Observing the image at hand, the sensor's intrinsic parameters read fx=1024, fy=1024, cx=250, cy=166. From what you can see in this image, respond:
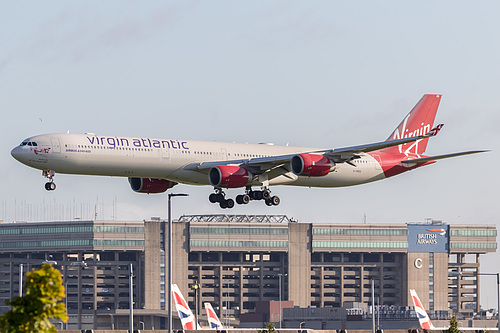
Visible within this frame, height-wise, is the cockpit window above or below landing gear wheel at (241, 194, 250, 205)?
above

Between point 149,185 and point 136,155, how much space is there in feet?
40.1

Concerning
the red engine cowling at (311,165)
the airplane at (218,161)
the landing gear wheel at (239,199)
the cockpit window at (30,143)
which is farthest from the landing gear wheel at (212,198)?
the cockpit window at (30,143)

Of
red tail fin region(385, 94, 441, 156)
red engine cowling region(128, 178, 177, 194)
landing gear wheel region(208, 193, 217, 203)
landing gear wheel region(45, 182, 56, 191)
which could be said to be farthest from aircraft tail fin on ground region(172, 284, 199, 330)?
red tail fin region(385, 94, 441, 156)

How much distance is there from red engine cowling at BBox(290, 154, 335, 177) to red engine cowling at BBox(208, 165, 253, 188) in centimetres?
473

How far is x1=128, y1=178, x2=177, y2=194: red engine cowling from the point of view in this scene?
4003 inches

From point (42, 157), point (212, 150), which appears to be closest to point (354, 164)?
point (212, 150)

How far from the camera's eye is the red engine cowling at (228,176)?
94125 millimetres

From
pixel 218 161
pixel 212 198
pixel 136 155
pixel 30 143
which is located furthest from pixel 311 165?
pixel 30 143

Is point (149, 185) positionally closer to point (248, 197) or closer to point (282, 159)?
Answer: point (248, 197)

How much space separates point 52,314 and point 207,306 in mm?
89754

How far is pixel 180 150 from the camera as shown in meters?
93.6

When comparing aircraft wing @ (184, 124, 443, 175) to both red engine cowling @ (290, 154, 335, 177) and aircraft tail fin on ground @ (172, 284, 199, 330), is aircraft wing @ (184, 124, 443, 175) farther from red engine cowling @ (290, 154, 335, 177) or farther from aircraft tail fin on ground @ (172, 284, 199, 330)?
aircraft tail fin on ground @ (172, 284, 199, 330)

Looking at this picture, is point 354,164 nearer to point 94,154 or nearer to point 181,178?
point 181,178

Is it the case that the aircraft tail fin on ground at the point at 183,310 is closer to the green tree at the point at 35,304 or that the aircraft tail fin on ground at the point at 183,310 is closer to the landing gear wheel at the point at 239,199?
the landing gear wheel at the point at 239,199
